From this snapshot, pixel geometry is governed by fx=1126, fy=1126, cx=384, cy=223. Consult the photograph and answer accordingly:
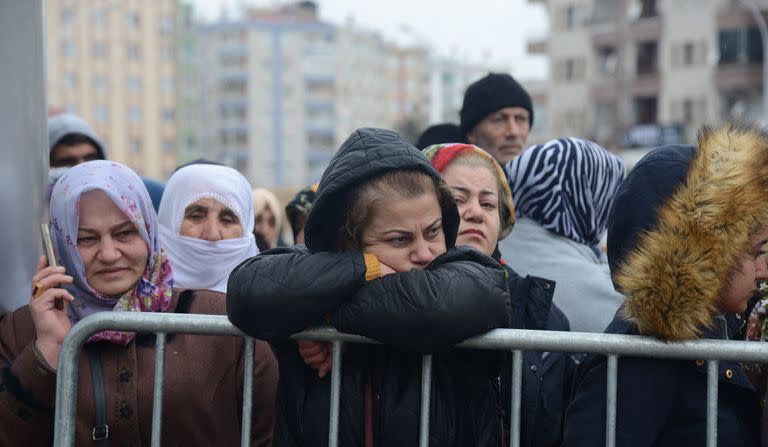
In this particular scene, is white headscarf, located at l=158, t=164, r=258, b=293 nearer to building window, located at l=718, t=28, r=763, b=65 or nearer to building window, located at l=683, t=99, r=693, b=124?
building window, located at l=718, t=28, r=763, b=65

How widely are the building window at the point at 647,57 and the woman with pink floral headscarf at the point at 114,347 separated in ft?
190

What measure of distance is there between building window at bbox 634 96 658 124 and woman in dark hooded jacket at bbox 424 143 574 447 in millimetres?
57512

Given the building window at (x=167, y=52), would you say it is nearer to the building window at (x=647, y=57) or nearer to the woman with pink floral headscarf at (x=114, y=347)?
the building window at (x=647, y=57)

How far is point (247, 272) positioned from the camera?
3012mm

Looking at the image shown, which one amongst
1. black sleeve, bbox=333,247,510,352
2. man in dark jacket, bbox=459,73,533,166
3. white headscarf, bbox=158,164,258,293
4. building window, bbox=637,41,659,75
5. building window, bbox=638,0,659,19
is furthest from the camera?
building window, bbox=637,41,659,75

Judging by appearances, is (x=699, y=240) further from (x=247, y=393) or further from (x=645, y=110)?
(x=645, y=110)

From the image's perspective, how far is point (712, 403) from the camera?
2.90m

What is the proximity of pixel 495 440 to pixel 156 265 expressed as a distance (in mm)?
1332

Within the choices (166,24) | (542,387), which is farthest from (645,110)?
(542,387)

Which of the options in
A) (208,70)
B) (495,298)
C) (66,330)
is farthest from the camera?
(208,70)

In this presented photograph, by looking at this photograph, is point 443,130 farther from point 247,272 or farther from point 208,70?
point 208,70

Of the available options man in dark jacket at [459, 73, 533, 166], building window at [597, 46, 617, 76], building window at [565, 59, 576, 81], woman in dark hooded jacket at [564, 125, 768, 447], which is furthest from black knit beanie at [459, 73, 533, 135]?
building window at [565, 59, 576, 81]

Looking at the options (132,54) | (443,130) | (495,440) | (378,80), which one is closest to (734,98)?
(443,130)

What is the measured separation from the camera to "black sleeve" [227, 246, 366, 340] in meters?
2.90
